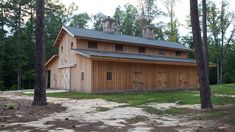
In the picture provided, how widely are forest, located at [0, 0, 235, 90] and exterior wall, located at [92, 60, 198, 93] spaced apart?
679 inches

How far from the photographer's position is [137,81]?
2570 centimetres

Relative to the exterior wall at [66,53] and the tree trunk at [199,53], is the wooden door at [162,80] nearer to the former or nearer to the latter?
the exterior wall at [66,53]

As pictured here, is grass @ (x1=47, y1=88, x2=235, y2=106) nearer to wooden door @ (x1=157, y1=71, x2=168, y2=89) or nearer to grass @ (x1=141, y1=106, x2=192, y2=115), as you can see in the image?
grass @ (x1=141, y1=106, x2=192, y2=115)

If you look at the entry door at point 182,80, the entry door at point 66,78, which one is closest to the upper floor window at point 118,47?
the entry door at point 66,78

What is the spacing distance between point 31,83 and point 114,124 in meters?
34.3

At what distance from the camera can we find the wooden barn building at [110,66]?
23.1m

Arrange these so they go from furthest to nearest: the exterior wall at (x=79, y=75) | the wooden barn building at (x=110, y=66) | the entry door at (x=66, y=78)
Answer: the entry door at (x=66, y=78), the wooden barn building at (x=110, y=66), the exterior wall at (x=79, y=75)

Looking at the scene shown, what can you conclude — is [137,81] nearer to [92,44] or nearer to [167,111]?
[92,44]

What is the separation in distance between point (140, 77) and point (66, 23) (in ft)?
94.0

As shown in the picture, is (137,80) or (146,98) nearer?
(146,98)

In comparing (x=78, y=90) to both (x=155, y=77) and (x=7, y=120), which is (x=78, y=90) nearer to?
(x=155, y=77)

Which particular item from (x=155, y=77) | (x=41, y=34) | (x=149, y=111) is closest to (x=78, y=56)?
(x=155, y=77)

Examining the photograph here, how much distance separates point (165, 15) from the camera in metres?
51.8

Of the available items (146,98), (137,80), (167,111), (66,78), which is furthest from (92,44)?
(167,111)
